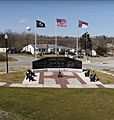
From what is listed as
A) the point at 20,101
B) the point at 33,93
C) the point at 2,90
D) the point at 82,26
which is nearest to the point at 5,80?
the point at 2,90

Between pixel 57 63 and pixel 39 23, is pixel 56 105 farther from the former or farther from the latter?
pixel 39 23

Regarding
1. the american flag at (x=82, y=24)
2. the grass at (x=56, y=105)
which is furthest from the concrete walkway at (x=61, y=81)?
the american flag at (x=82, y=24)

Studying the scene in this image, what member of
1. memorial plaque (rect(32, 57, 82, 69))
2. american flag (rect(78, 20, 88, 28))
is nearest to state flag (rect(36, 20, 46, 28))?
memorial plaque (rect(32, 57, 82, 69))

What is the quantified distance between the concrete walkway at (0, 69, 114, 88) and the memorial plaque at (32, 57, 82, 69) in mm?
589

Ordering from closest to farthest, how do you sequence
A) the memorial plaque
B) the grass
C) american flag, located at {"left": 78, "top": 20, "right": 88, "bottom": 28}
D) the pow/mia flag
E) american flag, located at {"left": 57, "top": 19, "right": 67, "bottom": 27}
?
the grass
the memorial plaque
the pow/mia flag
american flag, located at {"left": 57, "top": 19, "right": 67, "bottom": 27}
american flag, located at {"left": 78, "top": 20, "right": 88, "bottom": 28}

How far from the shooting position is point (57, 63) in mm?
38719

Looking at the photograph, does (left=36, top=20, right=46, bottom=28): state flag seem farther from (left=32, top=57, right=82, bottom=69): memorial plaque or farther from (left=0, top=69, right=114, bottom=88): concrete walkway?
(left=0, top=69, right=114, bottom=88): concrete walkway

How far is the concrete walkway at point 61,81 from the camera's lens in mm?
26812

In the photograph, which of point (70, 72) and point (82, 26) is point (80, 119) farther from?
point (82, 26)

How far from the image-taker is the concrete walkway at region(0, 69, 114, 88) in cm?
2681

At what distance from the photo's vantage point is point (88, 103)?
58.2 ft

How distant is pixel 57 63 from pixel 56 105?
2166 cm

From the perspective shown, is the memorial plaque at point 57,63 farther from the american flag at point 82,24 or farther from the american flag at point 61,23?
the american flag at point 82,24

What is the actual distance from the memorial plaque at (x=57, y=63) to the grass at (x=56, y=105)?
16067mm
